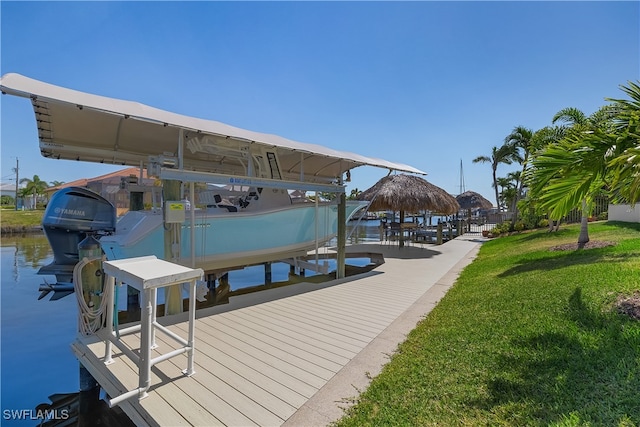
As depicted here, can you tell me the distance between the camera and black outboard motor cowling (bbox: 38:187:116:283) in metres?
6.35

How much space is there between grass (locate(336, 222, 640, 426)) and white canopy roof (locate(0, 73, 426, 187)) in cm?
429

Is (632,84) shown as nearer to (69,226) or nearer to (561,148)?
(561,148)

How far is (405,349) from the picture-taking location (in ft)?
12.0

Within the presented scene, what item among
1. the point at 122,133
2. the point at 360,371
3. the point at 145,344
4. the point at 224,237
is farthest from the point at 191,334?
the point at 122,133

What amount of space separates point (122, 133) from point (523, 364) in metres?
7.17

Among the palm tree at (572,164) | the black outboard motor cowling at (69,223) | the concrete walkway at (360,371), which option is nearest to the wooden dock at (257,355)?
the concrete walkway at (360,371)

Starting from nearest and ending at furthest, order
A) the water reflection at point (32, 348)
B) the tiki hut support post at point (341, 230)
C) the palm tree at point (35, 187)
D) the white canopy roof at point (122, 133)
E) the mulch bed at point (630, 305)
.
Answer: the mulch bed at point (630, 305), the white canopy roof at point (122, 133), the water reflection at point (32, 348), the tiki hut support post at point (341, 230), the palm tree at point (35, 187)

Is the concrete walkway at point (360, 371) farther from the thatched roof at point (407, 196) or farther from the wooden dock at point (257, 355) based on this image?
the thatched roof at point (407, 196)

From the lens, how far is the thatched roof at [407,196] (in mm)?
13664

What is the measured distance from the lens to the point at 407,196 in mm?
13750

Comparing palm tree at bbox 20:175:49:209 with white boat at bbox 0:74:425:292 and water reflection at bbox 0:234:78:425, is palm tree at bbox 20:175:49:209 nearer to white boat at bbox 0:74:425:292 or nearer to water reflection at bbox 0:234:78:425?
water reflection at bbox 0:234:78:425

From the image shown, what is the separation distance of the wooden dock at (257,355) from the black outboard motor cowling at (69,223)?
11.5 ft

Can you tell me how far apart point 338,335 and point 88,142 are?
6.08 metres

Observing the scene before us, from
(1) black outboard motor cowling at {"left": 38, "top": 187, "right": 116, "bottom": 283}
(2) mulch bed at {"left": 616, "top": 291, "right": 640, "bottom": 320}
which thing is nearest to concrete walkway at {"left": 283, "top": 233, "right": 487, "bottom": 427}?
(2) mulch bed at {"left": 616, "top": 291, "right": 640, "bottom": 320}
